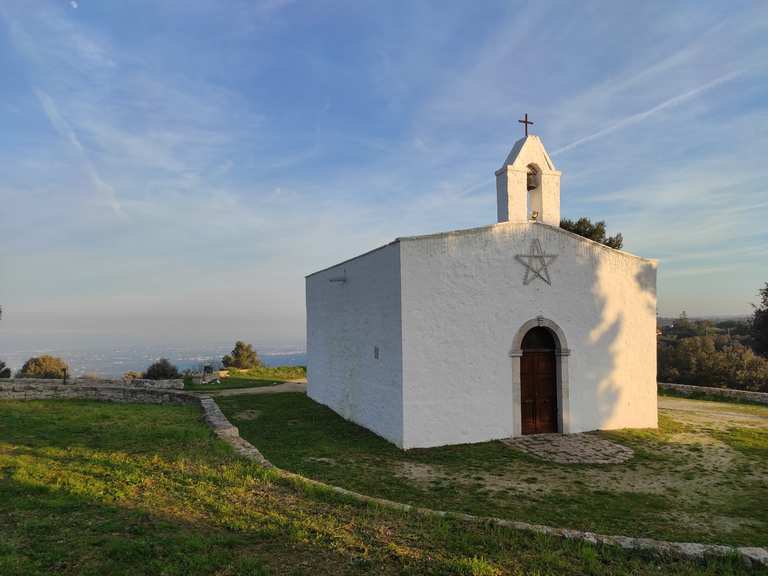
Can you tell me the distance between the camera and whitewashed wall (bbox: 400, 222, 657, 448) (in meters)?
10.5

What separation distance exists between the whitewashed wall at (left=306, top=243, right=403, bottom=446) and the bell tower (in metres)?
3.41

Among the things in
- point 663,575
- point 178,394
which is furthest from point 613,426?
point 178,394

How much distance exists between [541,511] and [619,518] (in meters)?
0.95

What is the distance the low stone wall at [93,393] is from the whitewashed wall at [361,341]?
15.2 ft

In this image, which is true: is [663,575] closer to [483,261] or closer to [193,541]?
[193,541]

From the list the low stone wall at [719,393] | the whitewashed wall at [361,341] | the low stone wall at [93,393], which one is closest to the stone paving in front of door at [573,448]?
the whitewashed wall at [361,341]

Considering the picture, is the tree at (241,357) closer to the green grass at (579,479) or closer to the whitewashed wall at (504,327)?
the green grass at (579,479)

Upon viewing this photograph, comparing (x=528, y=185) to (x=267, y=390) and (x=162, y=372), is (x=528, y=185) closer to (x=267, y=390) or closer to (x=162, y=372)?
(x=267, y=390)

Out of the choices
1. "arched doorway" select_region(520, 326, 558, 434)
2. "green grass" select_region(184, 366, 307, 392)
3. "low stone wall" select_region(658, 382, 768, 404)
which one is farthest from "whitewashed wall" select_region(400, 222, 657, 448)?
"green grass" select_region(184, 366, 307, 392)

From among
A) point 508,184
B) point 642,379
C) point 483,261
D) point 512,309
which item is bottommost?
point 642,379

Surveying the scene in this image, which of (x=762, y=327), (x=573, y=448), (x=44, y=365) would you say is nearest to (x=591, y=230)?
A: (x=762, y=327)

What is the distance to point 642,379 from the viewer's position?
12.5m

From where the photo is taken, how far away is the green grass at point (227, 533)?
14.7ft

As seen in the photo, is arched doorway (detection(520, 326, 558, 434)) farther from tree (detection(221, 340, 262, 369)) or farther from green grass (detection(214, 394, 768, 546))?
tree (detection(221, 340, 262, 369))
